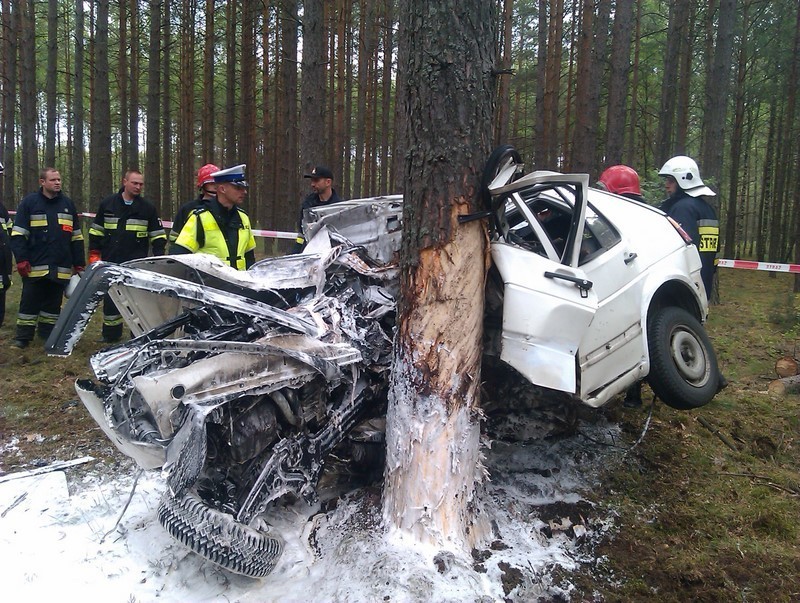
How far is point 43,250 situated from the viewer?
257 inches

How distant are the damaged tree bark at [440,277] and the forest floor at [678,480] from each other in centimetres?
77

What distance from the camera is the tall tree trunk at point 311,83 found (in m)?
8.92

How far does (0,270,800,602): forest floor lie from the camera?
305 centimetres

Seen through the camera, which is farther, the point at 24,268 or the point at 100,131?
the point at 100,131

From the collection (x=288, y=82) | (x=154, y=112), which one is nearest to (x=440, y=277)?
(x=288, y=82)

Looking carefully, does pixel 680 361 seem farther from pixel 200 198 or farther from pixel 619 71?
pixel 619 71

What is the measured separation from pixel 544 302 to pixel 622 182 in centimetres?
291

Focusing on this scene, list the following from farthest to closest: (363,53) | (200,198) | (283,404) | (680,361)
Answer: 1. (363,53)
2. (200,198)
3. (680,361)
4. (283,404)

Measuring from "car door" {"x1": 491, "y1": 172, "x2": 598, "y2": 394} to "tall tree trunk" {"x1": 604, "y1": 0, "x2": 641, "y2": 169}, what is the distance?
842 centimetres

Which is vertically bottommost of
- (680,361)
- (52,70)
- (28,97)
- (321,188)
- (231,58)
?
(680,361)

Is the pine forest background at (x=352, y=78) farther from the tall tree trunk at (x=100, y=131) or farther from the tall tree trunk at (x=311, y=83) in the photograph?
the tall tree trunk at (x=311, y=83)

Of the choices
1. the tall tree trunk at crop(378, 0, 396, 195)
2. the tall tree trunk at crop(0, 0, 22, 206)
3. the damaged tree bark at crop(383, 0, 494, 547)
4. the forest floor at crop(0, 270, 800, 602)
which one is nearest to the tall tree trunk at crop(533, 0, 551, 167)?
the tall tree trunk at crop(378, 0, 396, 195)

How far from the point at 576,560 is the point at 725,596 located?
723 mm

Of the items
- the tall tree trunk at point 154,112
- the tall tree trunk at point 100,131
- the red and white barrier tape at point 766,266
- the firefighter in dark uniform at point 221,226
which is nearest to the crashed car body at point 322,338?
the firefighter in dark uniform at point 221,226
